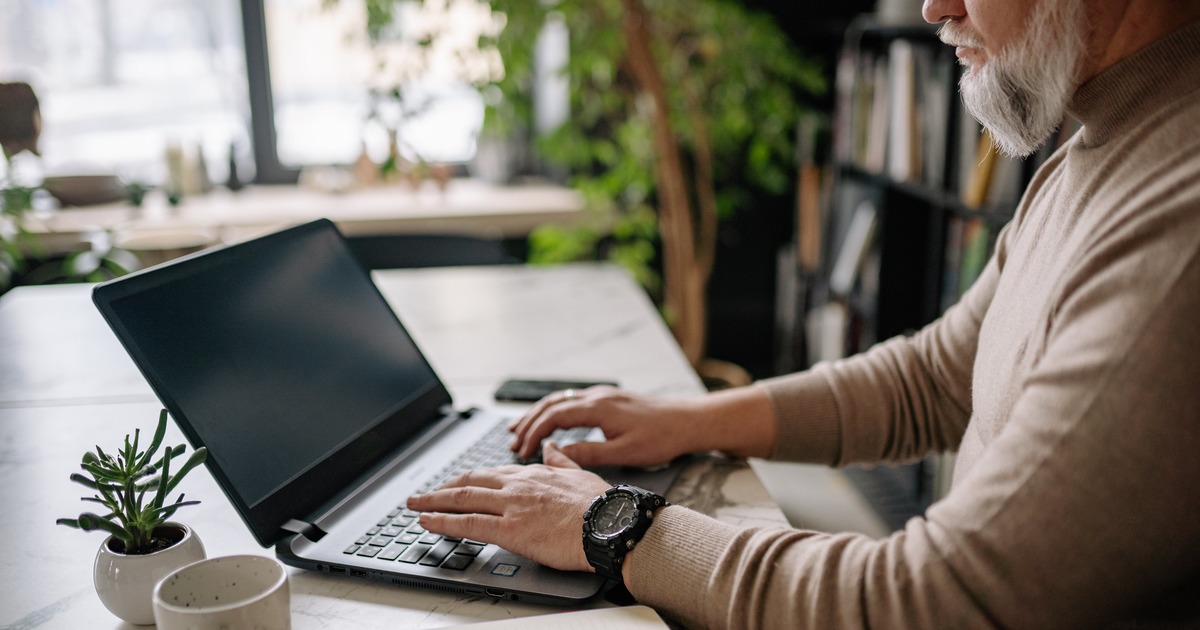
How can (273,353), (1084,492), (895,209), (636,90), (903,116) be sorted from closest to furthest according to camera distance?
(1084,492), (273,353), (903,116), (895,209), (636,90)

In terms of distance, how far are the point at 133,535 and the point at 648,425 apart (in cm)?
52

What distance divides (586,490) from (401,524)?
7.0 inches

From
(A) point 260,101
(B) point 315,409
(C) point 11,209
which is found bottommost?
(B) point 315,409

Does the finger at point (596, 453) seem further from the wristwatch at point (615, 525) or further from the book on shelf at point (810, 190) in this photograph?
the book on shelf at point (810, 190)

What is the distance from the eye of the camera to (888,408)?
1112 mm

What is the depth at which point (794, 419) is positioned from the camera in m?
1.10

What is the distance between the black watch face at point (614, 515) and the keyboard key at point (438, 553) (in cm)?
14

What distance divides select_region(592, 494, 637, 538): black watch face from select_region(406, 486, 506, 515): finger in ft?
0.31

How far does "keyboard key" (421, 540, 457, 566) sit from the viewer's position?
80 cm

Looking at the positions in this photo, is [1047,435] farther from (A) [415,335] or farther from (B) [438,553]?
(A) [415,335]

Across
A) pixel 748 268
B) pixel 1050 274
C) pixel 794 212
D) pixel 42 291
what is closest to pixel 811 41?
pixel 794 212

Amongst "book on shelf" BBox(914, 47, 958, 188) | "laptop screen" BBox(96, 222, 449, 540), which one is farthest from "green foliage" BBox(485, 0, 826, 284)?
"laptop screen" BBox(96, 222, 449, 540)

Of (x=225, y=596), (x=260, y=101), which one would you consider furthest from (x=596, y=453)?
(x=260, y=101)

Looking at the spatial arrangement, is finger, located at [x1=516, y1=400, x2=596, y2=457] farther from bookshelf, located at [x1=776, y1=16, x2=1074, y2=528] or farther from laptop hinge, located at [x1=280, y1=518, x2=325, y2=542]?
bookshelf, located at [x1=776, y1=16, x2=1074, y2=528]
